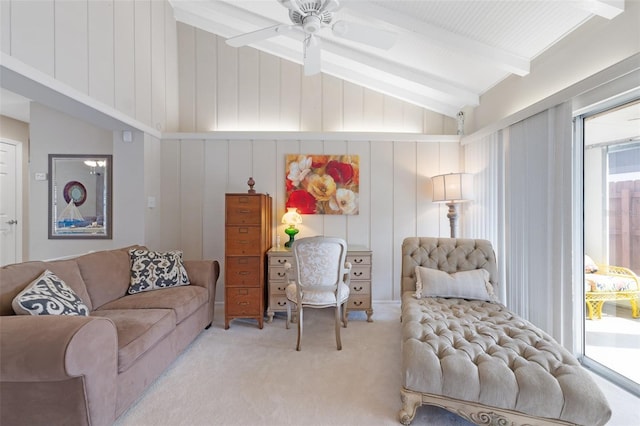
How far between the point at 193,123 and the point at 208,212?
1.27 m

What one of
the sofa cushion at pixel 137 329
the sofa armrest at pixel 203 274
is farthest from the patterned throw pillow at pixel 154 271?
the sofa cushion at pixel 137 329

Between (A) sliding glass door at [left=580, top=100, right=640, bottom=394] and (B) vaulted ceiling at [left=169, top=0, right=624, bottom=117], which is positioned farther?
(B) vaulted ceiling at [left=169, top=0, right=624, bottom=117]

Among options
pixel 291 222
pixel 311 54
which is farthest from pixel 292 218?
pixel 311 54

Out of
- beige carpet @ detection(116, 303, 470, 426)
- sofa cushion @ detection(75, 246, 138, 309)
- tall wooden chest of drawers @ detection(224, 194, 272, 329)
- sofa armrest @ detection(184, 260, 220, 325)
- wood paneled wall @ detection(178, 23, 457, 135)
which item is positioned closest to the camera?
beige carpet @ detection(116, 303, 470, 426)

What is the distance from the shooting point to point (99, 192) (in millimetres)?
3359

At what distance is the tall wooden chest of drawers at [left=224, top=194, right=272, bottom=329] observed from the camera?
2.86m

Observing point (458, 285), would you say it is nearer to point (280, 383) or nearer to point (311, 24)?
point (280, 383)

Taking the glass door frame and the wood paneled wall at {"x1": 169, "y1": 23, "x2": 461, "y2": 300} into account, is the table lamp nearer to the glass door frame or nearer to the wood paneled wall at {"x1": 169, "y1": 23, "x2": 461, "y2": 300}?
the wood paneled wall at {"x1": 169, "y1": 23, "x2": 461, "y2": 300}

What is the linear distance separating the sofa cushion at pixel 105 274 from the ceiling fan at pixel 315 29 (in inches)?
83.1

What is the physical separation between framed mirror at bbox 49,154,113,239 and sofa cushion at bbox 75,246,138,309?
1.19 meters

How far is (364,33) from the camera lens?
193 centimetres

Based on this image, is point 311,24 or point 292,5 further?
point 311,24

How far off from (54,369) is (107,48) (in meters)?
2.79

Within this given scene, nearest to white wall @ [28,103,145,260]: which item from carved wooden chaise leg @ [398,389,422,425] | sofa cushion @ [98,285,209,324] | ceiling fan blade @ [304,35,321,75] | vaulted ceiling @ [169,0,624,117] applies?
sofa cushion @ [98,285,209,324]
